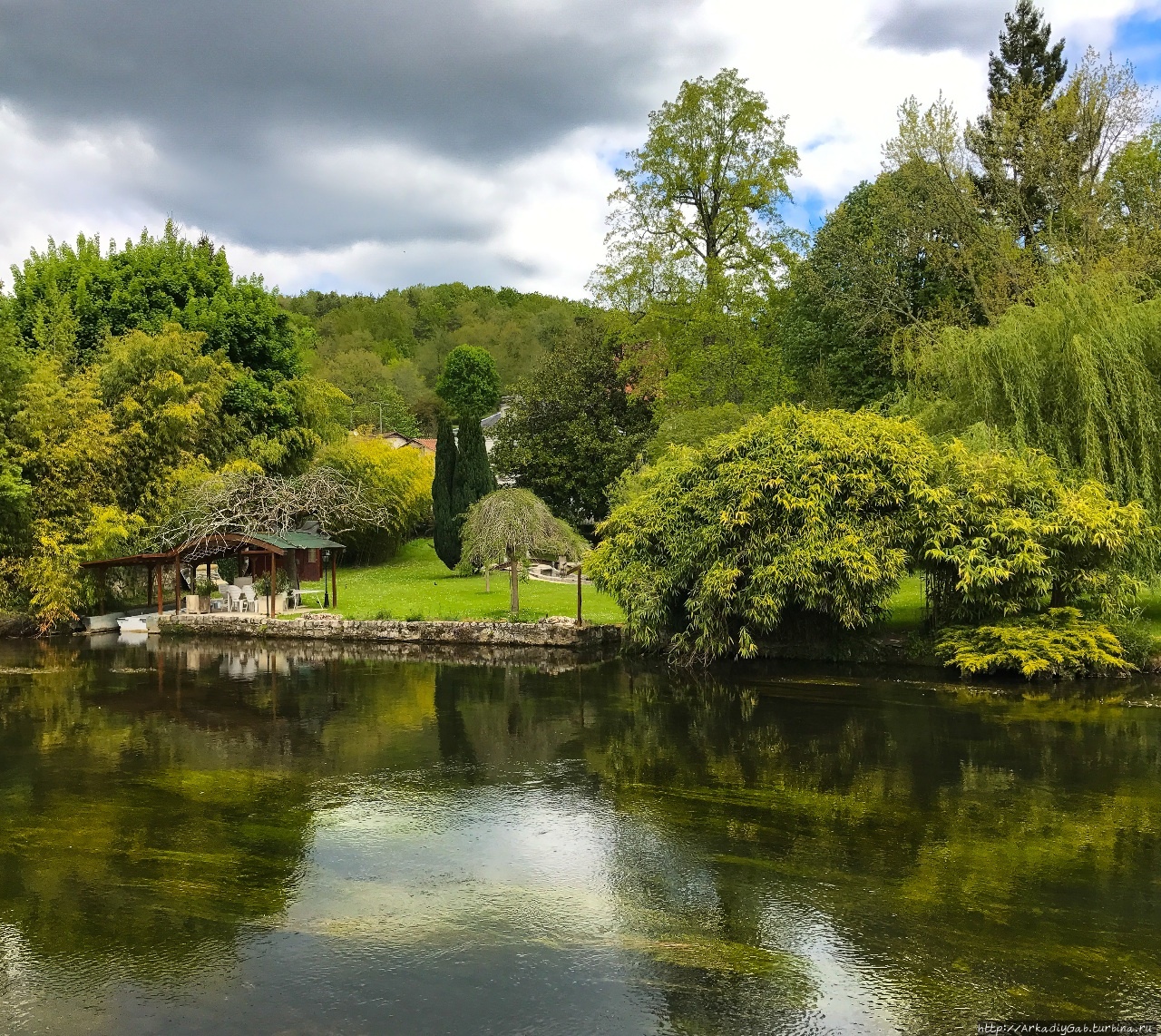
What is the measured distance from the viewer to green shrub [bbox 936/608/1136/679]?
17156 mm

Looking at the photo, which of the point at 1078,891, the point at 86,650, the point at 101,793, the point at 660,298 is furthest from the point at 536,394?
the point at 1078,891

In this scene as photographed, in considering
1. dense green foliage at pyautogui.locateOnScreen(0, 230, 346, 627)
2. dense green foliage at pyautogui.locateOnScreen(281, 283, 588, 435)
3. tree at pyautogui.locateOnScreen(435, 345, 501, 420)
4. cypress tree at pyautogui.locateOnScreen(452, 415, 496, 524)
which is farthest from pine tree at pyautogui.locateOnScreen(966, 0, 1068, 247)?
tree at pyautogui.locateOnScreen(435, 345, 501, 420)

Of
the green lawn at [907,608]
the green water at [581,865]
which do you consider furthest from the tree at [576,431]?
the green water at [581,865]

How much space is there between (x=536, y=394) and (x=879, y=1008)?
117 ft

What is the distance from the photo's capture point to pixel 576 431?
39031 millimetres

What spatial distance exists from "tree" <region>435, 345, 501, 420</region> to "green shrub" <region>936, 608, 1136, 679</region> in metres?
59.2

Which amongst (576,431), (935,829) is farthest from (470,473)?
(935,829)

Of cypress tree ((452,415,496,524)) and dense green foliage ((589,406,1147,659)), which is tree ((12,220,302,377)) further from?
dense green foliage ((589,406,1147,659))

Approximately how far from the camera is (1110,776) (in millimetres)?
11633

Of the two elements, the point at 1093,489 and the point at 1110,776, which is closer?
the point at 1110,776

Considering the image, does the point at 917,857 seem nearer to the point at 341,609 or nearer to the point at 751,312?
the point at 341,609

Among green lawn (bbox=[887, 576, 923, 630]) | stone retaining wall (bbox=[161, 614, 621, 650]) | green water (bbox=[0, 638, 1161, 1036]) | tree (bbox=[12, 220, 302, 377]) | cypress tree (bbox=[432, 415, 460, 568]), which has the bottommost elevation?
green water (bbox=[0, 638, 1161, 1036])

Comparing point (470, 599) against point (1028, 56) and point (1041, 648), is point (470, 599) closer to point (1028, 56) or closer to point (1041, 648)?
point (1041, 648)

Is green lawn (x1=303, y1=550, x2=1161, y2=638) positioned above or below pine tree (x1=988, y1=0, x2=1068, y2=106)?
below
